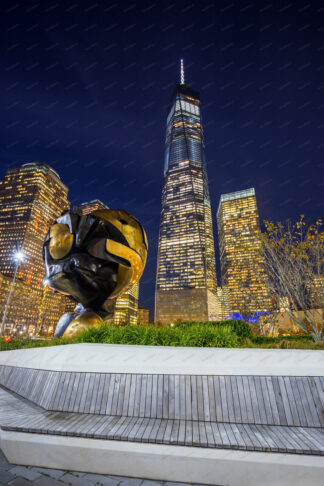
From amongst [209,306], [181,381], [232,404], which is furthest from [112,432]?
[209,306]

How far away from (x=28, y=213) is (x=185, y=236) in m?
80.2

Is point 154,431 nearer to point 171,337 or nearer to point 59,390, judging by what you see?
point 59,390

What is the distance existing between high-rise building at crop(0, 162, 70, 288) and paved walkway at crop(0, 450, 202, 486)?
11309 centimetres

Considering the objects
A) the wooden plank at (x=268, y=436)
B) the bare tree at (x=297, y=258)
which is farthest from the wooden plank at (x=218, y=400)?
the bare tree at (x=297, y=258)

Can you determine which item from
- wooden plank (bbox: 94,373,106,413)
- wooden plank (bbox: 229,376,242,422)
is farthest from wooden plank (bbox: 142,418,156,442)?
wooden plank (bbox: 229,376,242,422)

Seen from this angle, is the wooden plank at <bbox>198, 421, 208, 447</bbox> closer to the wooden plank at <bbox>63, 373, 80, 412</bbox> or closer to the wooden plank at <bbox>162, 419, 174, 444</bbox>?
the wooden plank at <bbox>162, 419, 174, 444</bbox>

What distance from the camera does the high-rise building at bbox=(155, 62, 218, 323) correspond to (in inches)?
4739

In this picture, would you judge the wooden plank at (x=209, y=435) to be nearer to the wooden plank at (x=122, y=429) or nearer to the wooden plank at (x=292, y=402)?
the wooden plank at (x=122, y=429)

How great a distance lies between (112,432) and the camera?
3059mm

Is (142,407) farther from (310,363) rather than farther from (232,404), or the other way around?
(310,363)

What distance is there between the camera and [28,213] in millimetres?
120375

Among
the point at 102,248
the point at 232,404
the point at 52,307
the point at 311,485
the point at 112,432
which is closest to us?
the point at 311,485

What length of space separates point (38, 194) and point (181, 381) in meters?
141

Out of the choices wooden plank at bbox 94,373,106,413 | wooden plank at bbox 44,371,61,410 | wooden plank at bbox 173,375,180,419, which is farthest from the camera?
wooden plank at bbox 44,371,61,410
